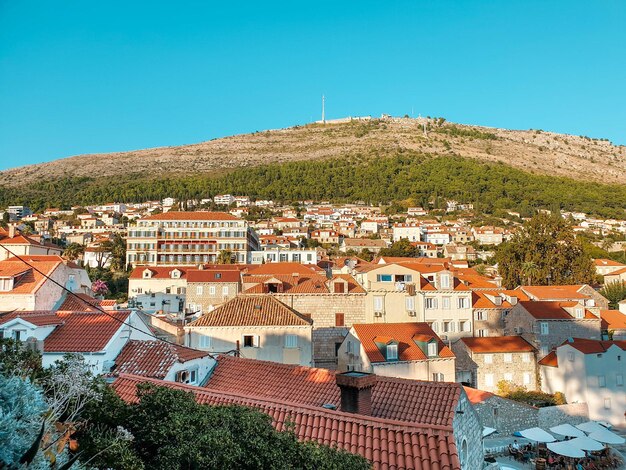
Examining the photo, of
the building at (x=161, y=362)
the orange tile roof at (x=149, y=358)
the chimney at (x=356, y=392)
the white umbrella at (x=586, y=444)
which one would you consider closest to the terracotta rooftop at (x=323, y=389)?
the building at (x=161, y=362)

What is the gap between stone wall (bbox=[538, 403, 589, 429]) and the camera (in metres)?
28.4

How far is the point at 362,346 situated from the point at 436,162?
15892 cm

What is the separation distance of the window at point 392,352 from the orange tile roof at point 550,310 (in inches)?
580

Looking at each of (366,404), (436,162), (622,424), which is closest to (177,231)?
(622,424)

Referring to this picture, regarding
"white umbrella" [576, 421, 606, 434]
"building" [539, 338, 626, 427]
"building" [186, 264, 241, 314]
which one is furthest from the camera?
"building" [186, 264, 241, 314]

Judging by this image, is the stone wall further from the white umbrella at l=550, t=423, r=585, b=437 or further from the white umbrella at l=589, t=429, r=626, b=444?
the white umbrella at l=589, t=429, r=626, b=444

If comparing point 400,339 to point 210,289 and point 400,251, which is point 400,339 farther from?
point 400,251

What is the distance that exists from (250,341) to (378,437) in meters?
17.7

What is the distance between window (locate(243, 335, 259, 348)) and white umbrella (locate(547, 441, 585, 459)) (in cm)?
1469

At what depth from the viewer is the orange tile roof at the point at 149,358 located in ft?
51.0

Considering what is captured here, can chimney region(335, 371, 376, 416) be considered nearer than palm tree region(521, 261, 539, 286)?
Yes

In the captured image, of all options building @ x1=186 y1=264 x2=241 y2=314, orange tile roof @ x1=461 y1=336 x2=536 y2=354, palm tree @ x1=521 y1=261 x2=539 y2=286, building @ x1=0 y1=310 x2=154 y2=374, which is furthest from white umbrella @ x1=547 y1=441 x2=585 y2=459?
palm tree @ x1=521 y1=261 x2=539 y2=286

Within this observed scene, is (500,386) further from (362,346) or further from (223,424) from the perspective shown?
(223,424)

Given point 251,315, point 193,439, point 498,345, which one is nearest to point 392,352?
point 251,315
